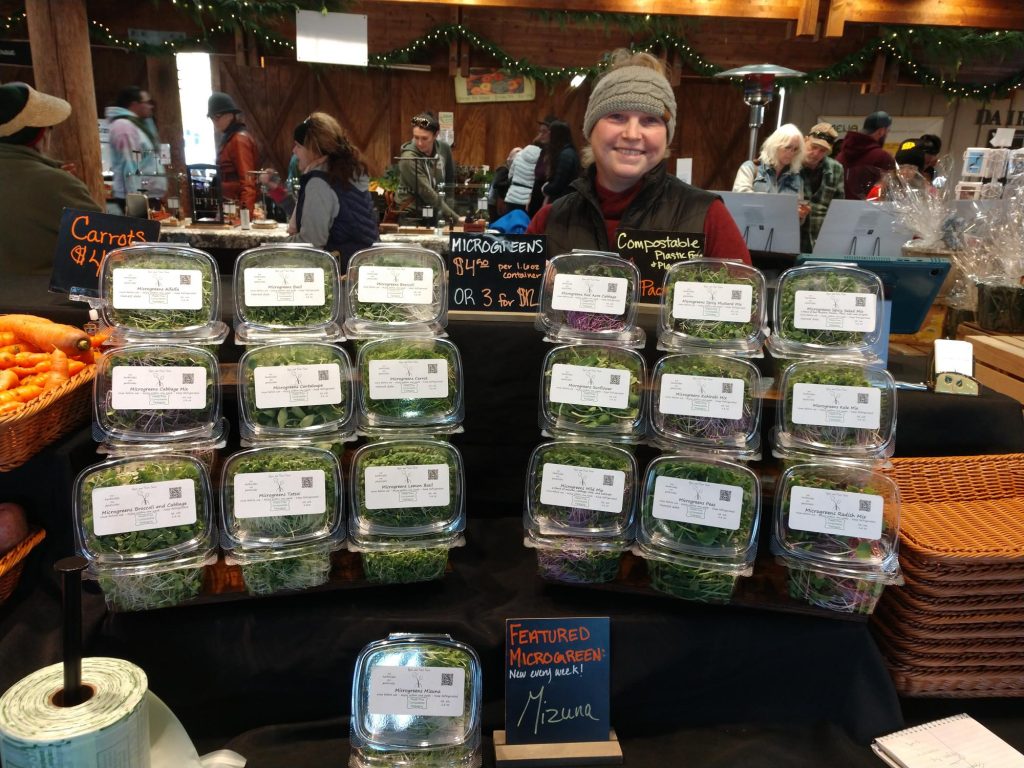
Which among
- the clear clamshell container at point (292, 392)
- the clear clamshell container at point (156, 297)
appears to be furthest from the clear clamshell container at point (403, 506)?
the clear clamshell container at point (156, 297)

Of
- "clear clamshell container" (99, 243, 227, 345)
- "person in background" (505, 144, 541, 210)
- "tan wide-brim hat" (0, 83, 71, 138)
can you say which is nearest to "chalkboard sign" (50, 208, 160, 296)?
"clear clamshell container" (99, 243, 227, 345)

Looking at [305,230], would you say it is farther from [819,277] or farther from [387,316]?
[819,277]

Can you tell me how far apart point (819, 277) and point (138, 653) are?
1.54 m

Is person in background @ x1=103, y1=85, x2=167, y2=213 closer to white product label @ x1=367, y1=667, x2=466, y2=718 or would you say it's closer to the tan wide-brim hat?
the tan wide-brim hat

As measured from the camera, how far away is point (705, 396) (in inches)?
52.5

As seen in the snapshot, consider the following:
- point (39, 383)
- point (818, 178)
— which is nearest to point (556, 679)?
point (39, 383)

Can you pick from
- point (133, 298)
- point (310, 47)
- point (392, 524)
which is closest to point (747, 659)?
point (392, 524)

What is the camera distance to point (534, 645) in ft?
4.24

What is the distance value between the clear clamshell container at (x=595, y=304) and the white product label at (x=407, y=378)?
0.80 feet

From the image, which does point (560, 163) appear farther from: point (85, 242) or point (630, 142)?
point (85, 242)

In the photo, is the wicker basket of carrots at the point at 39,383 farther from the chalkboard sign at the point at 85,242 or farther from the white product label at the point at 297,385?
the white product label at the point at 297,385

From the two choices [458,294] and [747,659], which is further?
[458,294]

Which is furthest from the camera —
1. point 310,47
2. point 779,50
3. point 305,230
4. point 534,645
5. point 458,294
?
point 779,50

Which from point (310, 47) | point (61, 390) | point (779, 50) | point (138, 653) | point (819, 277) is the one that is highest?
point (779, 50)
